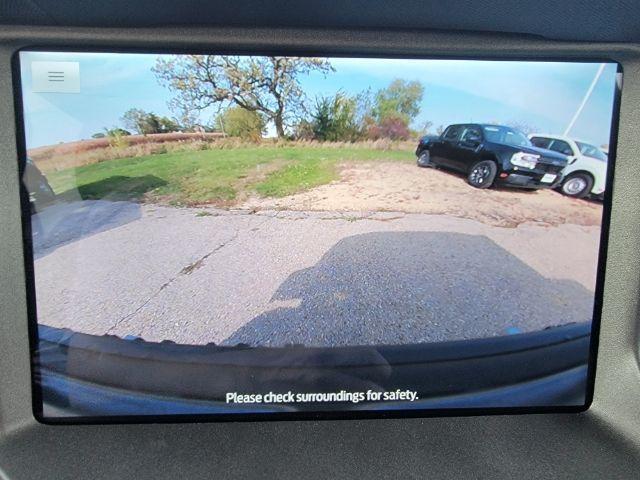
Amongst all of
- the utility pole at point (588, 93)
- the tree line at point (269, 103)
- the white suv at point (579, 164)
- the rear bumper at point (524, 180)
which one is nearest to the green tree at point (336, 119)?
the tree line at point (269, 103)

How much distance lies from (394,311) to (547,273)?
709 millimetres

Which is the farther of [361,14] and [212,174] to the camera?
[212,174]

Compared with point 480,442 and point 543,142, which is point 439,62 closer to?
point 543,142

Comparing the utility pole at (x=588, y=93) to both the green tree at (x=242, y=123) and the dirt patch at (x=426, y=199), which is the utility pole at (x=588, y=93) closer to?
the dirt patch at (x=426, y=199)

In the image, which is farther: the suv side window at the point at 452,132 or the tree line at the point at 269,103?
the suv side window at the point at 452,132

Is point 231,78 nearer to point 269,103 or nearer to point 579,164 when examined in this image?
point 269,103

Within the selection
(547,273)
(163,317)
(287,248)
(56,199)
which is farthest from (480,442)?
(56,199)

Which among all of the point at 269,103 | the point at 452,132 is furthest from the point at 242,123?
the point at 452,132

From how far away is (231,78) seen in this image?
1683mm

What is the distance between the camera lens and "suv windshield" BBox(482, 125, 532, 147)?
1804 mm

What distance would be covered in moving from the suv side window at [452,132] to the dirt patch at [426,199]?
0.50 ft

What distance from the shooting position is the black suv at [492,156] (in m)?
1.80

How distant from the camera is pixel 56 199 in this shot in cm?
171

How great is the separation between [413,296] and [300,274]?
1.64ft
